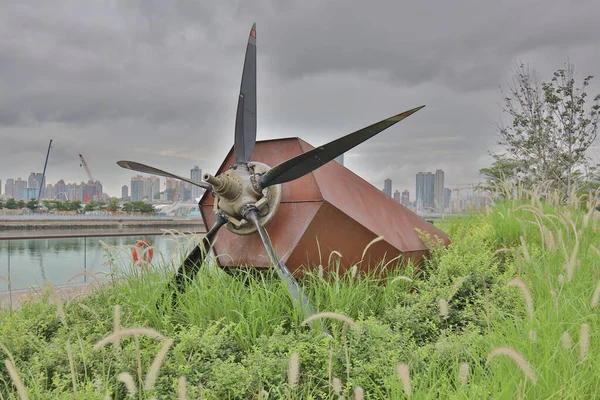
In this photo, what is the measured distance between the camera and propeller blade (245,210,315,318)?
4316mm

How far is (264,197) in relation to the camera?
5203 millimetres

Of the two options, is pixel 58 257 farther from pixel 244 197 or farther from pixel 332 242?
pixel 332 242

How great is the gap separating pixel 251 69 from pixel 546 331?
13.5ft

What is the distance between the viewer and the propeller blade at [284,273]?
432 cm

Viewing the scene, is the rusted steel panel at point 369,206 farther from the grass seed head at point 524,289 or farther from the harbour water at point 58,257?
the grass seed head at point 524,289

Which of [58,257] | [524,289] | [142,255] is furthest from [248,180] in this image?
[58,257]

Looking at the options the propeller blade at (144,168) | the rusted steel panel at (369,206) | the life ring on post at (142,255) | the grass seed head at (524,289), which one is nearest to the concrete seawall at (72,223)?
the life ring on post at (142,255)

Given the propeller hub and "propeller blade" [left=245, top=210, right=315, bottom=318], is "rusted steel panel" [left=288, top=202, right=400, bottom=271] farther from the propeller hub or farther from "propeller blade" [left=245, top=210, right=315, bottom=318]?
the propeller hub

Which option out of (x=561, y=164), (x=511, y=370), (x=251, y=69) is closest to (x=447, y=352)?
(x=511, y=370)

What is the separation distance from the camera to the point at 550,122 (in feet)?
69.2

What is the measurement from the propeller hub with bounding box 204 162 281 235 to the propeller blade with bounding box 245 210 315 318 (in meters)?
0.13

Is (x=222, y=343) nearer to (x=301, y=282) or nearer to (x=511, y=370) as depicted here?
(x=301, y=282)

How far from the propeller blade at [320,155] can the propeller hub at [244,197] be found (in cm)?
19

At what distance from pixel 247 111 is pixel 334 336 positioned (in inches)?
112
